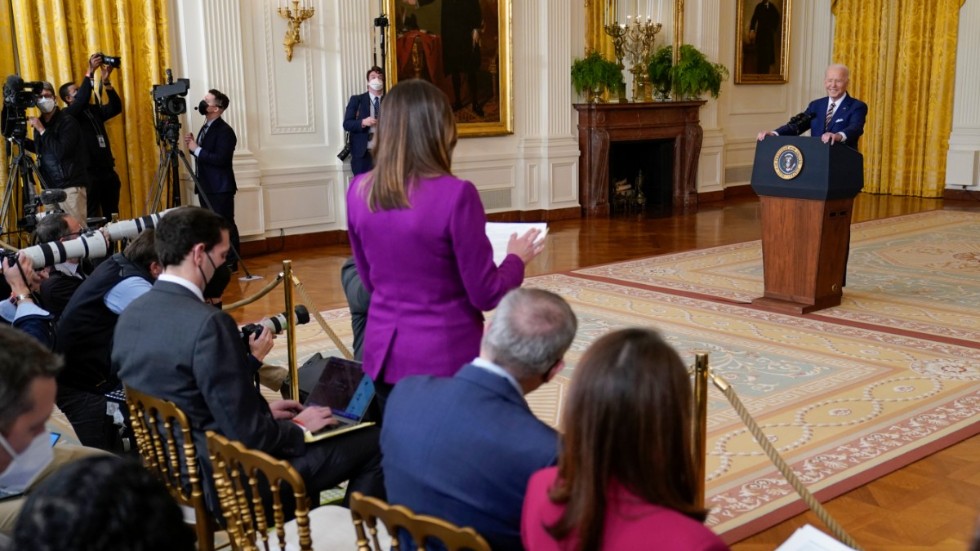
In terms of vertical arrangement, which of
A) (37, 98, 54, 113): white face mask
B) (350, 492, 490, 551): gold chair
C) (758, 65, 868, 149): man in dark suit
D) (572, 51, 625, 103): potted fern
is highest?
(572, 51, 625, 103): potted fern

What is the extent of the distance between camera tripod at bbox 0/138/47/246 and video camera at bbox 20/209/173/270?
370cm

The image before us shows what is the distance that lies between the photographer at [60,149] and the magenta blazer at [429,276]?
226 inches

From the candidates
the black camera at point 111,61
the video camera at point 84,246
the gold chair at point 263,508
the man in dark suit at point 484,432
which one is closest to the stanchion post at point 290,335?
the video camera at point 84,246

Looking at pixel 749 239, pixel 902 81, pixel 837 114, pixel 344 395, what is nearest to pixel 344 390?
pixel 344 395

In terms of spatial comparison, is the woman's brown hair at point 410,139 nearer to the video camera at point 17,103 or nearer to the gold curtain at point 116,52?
the video camera at point 17,103

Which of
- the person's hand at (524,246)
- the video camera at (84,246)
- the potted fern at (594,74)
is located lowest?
the video camera at (84,246)

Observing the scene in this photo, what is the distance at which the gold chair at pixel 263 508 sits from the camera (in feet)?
6.68

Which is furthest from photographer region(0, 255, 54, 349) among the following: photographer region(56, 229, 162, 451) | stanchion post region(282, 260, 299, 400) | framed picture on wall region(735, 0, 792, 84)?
framed picture on wall region(735, 0, 792, 84)

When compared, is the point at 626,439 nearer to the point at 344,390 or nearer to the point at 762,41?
the point at 344,390

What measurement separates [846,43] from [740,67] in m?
2.07

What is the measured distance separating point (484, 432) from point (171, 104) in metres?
7.01

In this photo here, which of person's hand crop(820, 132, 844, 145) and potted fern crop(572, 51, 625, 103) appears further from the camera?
potted fern crop(572, 51, 625, 103)

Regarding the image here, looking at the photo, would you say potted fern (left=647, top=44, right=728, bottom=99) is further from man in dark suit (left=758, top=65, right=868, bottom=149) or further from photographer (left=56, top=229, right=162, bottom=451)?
photographer (left=56, top=229, right=162, bottom=451)

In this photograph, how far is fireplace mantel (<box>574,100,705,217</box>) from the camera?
12.5 metres
